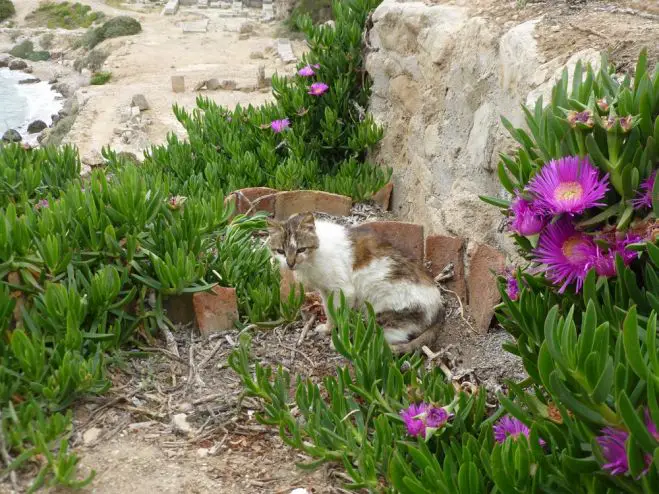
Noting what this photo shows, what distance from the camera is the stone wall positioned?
4.05 metres

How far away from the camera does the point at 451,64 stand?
5.03m

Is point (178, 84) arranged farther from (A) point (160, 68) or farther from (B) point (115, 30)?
(B) point (115, 30)

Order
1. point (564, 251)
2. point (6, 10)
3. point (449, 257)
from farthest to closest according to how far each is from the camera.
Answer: point (6, 10) < point (449, 257) < point (564, 251)

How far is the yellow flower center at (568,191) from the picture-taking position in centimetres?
214

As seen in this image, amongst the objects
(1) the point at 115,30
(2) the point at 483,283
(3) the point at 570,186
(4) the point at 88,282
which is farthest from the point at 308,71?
(1) the point at 115,30

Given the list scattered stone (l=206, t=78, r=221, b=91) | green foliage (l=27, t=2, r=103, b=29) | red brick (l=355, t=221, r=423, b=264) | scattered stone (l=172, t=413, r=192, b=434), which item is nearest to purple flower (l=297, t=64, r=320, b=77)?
red brick (l=355, t=221, r=423, b=264)

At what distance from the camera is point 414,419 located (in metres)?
2.50

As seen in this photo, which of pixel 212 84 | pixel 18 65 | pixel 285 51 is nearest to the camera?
pixel 212 84

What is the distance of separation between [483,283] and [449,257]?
433mm

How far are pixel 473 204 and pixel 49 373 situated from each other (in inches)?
94.4

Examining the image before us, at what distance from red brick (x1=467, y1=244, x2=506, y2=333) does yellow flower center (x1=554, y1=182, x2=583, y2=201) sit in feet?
5.04

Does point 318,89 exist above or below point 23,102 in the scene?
above

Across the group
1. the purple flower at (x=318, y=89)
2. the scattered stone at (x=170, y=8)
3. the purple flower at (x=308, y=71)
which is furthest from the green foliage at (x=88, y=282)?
the scattered stone at (x=170, y=8)

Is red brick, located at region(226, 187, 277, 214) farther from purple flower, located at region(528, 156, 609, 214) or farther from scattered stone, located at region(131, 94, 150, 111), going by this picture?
scattered stone, located at region(131, 94, 150, 111)
